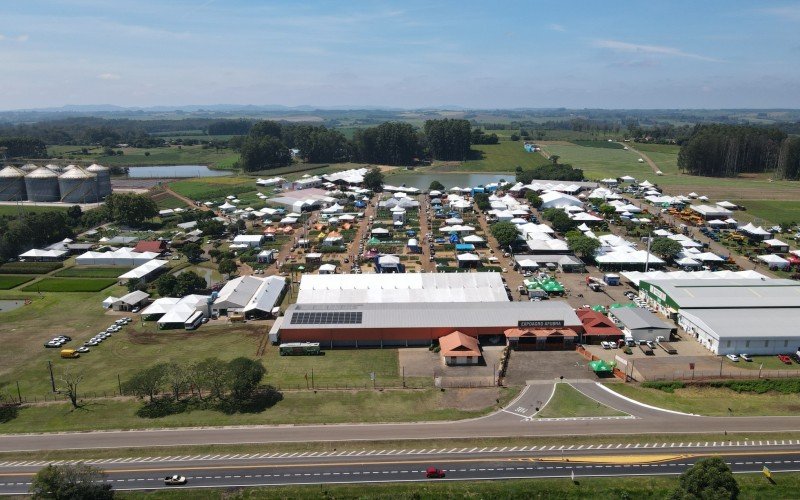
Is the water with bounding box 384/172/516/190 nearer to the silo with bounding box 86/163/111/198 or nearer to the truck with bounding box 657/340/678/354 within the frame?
the silo with bounding box 86/163/111/198

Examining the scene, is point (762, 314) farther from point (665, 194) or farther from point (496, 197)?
point (665, 194)

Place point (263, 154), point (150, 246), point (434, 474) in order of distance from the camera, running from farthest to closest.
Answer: point (263, 154)
point (150, 246)
point (434, 474)

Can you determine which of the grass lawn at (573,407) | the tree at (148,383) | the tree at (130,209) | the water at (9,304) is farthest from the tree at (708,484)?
the tree at (130,209)

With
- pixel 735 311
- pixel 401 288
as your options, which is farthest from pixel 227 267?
pixel 735 311

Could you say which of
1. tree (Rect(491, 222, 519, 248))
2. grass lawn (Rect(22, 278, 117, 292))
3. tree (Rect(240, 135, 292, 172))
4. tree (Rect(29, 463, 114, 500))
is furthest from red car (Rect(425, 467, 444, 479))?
tree (Rect(240, 135, 292, 172))

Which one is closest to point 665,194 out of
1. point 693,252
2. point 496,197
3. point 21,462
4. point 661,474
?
point 496,197

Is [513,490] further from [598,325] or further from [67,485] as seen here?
[598,325]

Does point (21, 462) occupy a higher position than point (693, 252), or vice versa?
point (693, 252)
